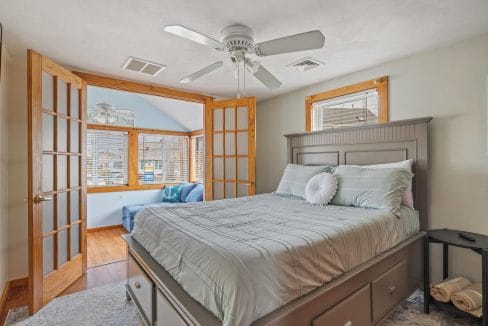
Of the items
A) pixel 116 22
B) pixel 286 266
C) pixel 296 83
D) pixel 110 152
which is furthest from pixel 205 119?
pixel 286 266

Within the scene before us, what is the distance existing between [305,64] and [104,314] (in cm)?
311

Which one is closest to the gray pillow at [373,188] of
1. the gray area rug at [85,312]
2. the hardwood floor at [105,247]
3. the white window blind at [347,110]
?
the white window blind at [347,110]

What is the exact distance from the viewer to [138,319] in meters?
2.04

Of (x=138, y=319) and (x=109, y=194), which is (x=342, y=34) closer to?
(x=138, y=319)

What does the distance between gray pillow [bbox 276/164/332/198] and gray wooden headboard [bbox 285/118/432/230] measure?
1.20ft

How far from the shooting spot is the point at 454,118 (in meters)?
2.29

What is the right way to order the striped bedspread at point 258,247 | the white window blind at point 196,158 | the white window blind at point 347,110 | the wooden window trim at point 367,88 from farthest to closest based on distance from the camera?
the white window blind at point 196,158 < the white window blind at point 347,110 < the wooden window trim at point 367,88 < the striped bedspread at point 258,247

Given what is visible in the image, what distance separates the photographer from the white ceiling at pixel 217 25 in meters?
1.72

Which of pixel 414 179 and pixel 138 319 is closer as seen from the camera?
pixel 138 319

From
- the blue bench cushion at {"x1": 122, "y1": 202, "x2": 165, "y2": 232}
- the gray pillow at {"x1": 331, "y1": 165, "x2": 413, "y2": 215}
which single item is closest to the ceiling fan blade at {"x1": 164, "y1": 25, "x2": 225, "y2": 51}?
the gray pillow at {"x1": 331, "y1": 165, "x2": 413, "y2": 215}

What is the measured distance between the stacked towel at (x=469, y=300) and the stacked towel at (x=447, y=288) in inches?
1.5

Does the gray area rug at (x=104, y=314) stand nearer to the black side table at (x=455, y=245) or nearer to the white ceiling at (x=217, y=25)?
the black side table at (x=455, y=245)

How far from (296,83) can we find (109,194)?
4303 millimetres

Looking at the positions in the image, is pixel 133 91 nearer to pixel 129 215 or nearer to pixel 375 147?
pixel 129 215
